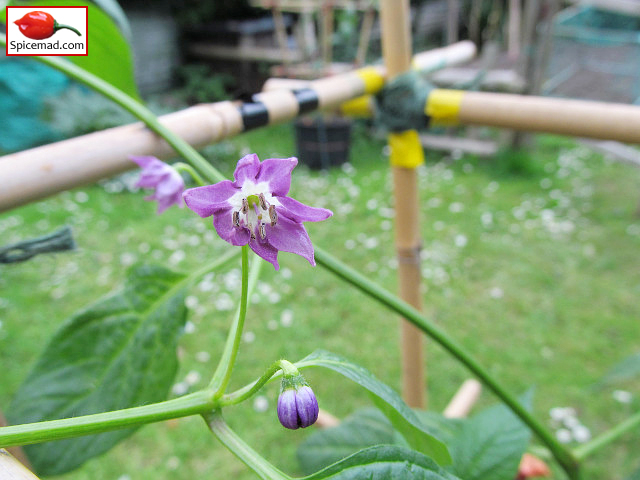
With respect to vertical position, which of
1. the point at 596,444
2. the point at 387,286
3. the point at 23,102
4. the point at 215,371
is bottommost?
the point at 387,286

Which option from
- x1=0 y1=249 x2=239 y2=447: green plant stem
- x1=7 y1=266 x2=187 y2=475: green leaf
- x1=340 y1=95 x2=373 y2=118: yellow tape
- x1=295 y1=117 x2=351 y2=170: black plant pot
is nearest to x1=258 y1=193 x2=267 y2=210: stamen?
x1=0 y1=249 x2=239 y2=447: green plant stem

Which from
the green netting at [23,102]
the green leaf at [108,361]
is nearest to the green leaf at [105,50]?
the green leaf at [108,361]

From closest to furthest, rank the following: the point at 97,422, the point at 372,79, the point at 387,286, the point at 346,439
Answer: the point at 97,422 → the point at 346,439 → the point at 372,79 → the point at 387,286

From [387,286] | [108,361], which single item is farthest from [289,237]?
[387,286]

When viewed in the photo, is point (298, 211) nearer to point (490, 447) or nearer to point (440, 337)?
point (440, 337)

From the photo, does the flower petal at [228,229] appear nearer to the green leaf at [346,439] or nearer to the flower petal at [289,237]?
the flower petal at [289,237]

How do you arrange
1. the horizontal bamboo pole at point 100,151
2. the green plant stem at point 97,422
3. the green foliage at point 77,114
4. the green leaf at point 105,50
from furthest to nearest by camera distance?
1. the green foliage at point 77,114
2. the green leaf at point 105,50
3. the horizontal bamboo pole at point 100,151
4. the green plant stem at point 97,422

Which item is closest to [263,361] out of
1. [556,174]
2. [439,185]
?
[439,185]

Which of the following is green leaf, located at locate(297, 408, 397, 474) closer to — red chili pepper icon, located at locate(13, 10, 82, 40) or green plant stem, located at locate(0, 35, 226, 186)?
green plant stem, located at locate(0, 35, 226, 186)
